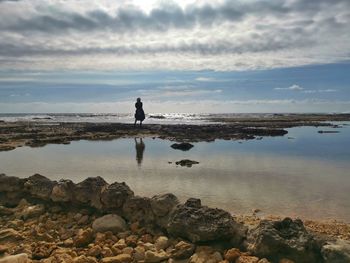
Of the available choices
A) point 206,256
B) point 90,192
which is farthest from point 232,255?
point 90,192

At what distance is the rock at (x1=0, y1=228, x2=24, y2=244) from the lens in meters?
7.09

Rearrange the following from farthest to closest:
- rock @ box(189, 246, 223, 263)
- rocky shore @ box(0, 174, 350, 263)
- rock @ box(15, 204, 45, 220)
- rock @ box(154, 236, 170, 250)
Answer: rock @ box(15, 204, 45, 220), rock @ box(154, 236, 170, 250), rocky shore @ box(0, 174, 350, 263), rock @ box(189, 246, 223, 263)

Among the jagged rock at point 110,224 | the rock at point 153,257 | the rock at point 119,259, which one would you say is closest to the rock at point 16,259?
the rock at point 119,259

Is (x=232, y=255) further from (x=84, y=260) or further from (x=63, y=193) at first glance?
(x=63, y=193)

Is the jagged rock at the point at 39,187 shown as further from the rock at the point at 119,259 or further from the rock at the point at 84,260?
the rock at the point at 119,259

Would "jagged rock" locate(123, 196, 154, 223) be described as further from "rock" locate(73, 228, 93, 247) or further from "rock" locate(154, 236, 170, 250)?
"rock" locate(73, 228, 93, 247)

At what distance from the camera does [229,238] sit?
22.0ft

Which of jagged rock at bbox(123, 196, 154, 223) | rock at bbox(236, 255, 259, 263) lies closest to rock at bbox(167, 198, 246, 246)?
rock at bbox(236, 255, 259, 263)

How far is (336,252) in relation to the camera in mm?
5746

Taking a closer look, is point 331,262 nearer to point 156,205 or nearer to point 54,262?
point 156,205

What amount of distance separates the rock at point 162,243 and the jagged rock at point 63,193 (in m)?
2.99

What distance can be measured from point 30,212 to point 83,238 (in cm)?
221

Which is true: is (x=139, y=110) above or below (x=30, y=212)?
above

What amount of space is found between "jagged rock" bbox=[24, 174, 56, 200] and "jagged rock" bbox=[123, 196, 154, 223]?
92.4 inches
